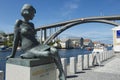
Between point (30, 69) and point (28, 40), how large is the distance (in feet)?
2.69

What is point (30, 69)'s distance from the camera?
12.8 feet

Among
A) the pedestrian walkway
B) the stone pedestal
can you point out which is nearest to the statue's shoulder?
the stone pedestal

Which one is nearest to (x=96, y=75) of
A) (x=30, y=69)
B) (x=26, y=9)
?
(x=30, y=69)

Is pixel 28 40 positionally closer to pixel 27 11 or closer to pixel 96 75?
pixel 27 11

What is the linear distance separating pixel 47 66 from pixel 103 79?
438 cm

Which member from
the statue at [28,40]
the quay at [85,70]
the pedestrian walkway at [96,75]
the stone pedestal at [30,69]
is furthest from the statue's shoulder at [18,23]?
the pedestrian walkway at [96,75]

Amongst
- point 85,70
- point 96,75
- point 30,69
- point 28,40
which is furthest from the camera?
point 85,70

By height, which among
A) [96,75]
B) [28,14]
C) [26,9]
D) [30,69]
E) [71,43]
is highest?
[26,9]

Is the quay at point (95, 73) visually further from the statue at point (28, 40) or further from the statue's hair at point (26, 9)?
the statue's hair at point (26, 9)

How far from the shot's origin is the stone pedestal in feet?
12.9

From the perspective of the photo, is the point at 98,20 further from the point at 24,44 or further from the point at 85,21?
the point at 24,44

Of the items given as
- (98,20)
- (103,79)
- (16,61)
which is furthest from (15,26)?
(98,20)

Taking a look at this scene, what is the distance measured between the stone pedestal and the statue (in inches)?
7.9

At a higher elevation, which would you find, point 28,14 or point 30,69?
point 28,14
